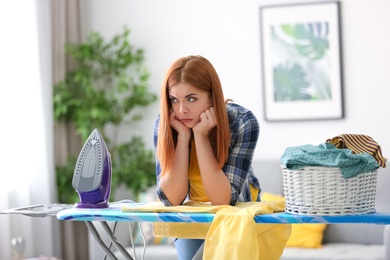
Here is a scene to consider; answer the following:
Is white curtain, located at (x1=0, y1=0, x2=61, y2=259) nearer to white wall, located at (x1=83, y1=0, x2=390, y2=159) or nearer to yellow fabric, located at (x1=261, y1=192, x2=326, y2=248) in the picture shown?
white wall, located at (x1=83, y1=0, x2=390, y2=159)

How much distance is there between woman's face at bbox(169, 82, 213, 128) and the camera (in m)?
2.36

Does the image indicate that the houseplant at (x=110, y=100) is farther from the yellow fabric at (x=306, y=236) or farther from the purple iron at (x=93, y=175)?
the purple iron at (x=93, y=175)

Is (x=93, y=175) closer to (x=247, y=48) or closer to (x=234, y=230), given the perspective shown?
(x=234, y=230)

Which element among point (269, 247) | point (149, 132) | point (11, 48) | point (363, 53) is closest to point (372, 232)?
point (363, 53)

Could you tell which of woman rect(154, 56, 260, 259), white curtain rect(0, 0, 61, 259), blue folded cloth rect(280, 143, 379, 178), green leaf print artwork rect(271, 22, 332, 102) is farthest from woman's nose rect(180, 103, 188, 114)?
green leaf print artwork rect(271, 22, 332, 102)

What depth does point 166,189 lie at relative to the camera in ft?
7.95

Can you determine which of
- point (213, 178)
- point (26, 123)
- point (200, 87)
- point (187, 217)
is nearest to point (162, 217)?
point (187, 217)

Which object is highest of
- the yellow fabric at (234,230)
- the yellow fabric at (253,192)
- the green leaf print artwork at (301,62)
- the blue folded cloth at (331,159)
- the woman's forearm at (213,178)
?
the green leaf print artwork at (301,62)

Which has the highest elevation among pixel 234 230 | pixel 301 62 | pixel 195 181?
pixel 301 62

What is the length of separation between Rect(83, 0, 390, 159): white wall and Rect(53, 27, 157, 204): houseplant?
0.37ft

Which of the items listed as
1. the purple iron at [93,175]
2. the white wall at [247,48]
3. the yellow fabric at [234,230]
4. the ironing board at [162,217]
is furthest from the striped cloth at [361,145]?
the white wall at [247,48]

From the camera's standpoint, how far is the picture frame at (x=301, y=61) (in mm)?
4516

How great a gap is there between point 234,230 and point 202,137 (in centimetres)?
40

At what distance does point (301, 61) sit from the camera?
4559mm
